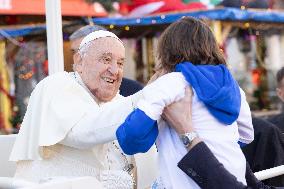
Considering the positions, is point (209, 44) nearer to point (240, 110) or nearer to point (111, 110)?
point (240, 110)

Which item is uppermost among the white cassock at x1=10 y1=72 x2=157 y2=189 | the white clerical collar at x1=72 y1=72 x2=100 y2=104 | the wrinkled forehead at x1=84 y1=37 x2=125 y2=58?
the wrinkled forehead at x1=84 y1=37 x2=125 y2=58

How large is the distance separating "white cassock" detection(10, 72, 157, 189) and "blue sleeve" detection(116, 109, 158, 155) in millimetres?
314

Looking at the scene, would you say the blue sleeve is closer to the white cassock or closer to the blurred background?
the white cassock

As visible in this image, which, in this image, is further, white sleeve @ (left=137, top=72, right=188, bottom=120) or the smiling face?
the smiling face

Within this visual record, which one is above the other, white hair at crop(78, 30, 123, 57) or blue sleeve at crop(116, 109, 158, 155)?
white hair at crop(78, 30, 123, 57)

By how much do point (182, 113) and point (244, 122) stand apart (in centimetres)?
47

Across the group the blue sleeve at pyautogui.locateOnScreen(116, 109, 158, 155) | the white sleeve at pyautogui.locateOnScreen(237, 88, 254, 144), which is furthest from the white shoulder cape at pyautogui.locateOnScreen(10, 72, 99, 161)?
the white sleeve at pyautogui.locateOnScreen(237, 88, 254, 144)

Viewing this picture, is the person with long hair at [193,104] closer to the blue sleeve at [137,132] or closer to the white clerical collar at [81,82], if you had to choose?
the blue sleeve at [137,132]

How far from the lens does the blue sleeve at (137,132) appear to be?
7.78ft

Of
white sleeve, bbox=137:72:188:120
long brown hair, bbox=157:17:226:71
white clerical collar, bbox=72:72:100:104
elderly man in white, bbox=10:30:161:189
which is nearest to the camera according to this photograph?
white sleeve, bbox=137:72:188:120

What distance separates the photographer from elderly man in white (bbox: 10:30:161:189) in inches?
112

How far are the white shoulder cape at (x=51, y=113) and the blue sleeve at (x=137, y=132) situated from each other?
0.45 metres

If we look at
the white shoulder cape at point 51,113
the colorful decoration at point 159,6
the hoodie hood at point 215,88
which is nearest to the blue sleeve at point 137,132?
the hoodie hood at point 215,88

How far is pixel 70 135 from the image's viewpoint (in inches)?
111
